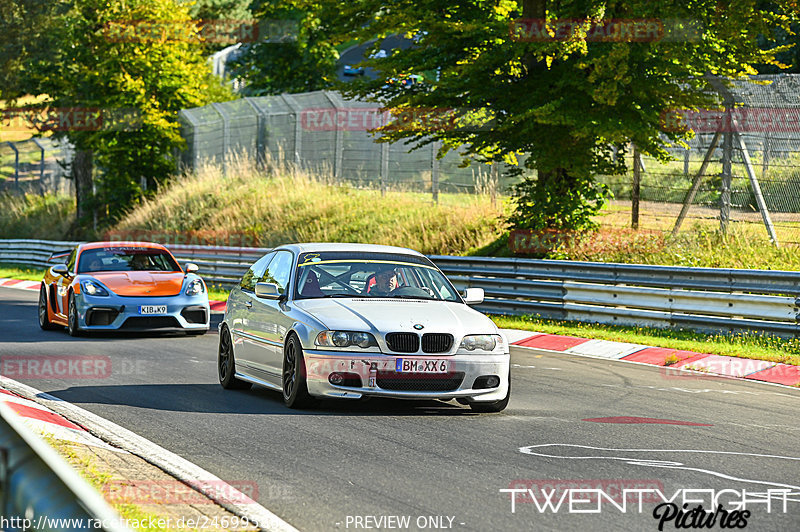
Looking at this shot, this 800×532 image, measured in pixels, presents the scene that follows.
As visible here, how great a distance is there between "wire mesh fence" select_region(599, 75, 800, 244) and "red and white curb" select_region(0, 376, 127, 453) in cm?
1303

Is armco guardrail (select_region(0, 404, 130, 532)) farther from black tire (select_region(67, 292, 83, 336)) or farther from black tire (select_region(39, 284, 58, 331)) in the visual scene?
black tire (select_region(39, 284, 58, 331))

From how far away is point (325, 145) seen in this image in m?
31.8

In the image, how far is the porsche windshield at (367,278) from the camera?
10.3 m

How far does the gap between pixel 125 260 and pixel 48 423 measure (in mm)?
9143

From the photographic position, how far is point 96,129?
36281mm

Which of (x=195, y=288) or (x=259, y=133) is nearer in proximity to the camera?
(x=195, y=288)

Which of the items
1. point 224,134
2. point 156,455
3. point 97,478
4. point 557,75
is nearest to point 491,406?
point 156,455

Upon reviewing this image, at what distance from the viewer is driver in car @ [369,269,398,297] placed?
10.3 metres

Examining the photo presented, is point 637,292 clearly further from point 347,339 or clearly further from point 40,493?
point 40,493

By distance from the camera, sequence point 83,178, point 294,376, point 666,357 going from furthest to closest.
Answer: point 83,178, point 666,357, point 294,376

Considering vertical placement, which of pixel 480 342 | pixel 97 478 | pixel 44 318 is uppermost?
pixel 480 342

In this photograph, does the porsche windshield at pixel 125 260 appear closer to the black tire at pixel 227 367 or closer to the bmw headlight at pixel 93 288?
the bmw headlight at pixel 93 288

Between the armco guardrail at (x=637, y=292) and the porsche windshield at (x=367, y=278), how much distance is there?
6197 mm

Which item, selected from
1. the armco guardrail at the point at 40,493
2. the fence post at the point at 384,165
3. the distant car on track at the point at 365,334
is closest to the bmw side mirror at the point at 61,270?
the distant car on track at the point at 365,334
